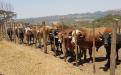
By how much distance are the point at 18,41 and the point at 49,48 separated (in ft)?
30.8

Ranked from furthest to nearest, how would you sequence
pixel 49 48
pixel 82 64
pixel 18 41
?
1. pixel 18 41
2. pixel 49 48
3. pixel 82 64

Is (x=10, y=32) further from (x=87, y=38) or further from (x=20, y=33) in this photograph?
(x=87, y=38)

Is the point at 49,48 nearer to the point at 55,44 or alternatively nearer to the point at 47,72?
the point at 55,44

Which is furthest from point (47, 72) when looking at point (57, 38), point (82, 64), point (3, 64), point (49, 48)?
point (49, 48)

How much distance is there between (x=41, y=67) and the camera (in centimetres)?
1616

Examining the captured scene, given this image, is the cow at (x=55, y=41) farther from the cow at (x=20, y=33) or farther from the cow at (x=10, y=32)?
the cow at (x=10, y=32)

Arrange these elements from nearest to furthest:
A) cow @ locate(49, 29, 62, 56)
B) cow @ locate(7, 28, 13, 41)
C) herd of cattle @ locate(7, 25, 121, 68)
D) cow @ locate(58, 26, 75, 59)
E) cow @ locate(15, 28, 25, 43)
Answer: herd of cattle @ locate(7, 25, 121, 68), cow @ locate(58, 26, 75, 59), cow @ locate(49, 29, 62, 56), cow @ locate(15, 28, 25, 43), cow @ locate(7, 28, 13, 41)

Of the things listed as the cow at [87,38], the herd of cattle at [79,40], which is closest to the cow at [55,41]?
the herd of cattle at [79,40]

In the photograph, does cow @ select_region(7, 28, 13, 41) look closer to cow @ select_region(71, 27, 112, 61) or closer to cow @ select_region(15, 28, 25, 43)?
cow @ select_region(15, 28, 25, 43)

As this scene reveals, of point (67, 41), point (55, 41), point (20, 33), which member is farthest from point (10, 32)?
point (67, 41)

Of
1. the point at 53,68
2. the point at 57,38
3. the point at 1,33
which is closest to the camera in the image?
the point at 53,68

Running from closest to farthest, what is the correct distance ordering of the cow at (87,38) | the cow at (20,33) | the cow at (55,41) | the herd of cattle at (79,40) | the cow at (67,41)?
the herd of cattle at (79,40)
the cow at (87,38)
the cow at (67,41)
the cow at (55,41)
the cow at (20,33)

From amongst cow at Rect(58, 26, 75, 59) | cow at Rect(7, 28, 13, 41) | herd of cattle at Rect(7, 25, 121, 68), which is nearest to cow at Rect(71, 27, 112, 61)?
herd of cattle at Rect(7, 25, 121, 68)

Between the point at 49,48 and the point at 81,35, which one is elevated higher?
the point at 81,35
